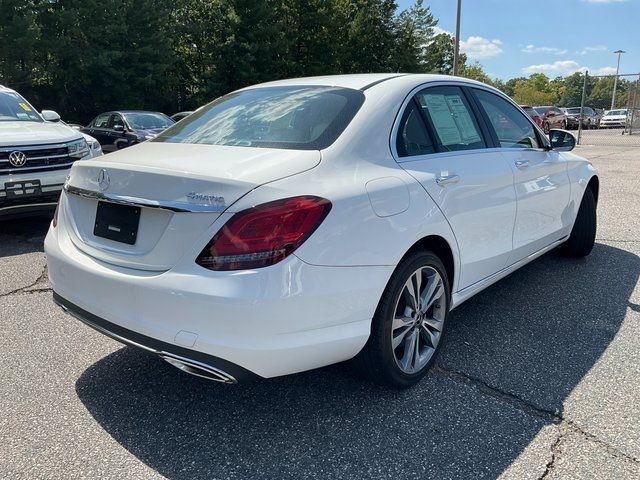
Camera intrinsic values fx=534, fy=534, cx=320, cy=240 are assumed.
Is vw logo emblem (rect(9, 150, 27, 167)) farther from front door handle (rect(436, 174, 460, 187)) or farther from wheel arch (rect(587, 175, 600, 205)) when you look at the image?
wheel arch (rect(587, 175, 600, 205))

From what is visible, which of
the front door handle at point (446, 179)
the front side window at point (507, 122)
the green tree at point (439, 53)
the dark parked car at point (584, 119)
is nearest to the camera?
the front door handle at point (446, 179)

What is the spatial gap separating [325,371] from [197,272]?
121 cm

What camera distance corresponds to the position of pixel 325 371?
3.06m

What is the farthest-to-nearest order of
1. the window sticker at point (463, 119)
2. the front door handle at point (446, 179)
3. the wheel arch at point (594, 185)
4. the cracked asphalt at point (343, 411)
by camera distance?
the wheel arch at point (594, 185) < the window sticker at point (463, 119) < the front door handle at point (446, 179) < the cracked asphalt at point (343, 411)

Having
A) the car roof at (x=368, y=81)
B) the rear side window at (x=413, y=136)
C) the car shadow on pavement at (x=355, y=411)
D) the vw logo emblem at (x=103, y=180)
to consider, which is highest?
the car roof at (x=368, y=81)

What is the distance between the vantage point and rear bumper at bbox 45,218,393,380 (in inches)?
82.8

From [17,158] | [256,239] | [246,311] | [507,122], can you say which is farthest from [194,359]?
[17,158]

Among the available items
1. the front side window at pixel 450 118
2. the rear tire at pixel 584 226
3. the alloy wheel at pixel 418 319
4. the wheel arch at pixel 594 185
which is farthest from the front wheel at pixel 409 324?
the wheel arch at pixel 594 185

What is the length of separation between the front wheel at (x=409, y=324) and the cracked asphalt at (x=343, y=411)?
16cm

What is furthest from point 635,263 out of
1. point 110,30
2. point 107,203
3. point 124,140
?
point 110,30

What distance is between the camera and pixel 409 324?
2.80 meters

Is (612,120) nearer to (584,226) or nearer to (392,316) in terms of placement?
(584,226)

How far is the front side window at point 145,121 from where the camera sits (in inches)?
510

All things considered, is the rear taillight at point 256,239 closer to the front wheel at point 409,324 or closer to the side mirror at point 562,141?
the front wheel at point 409,324
